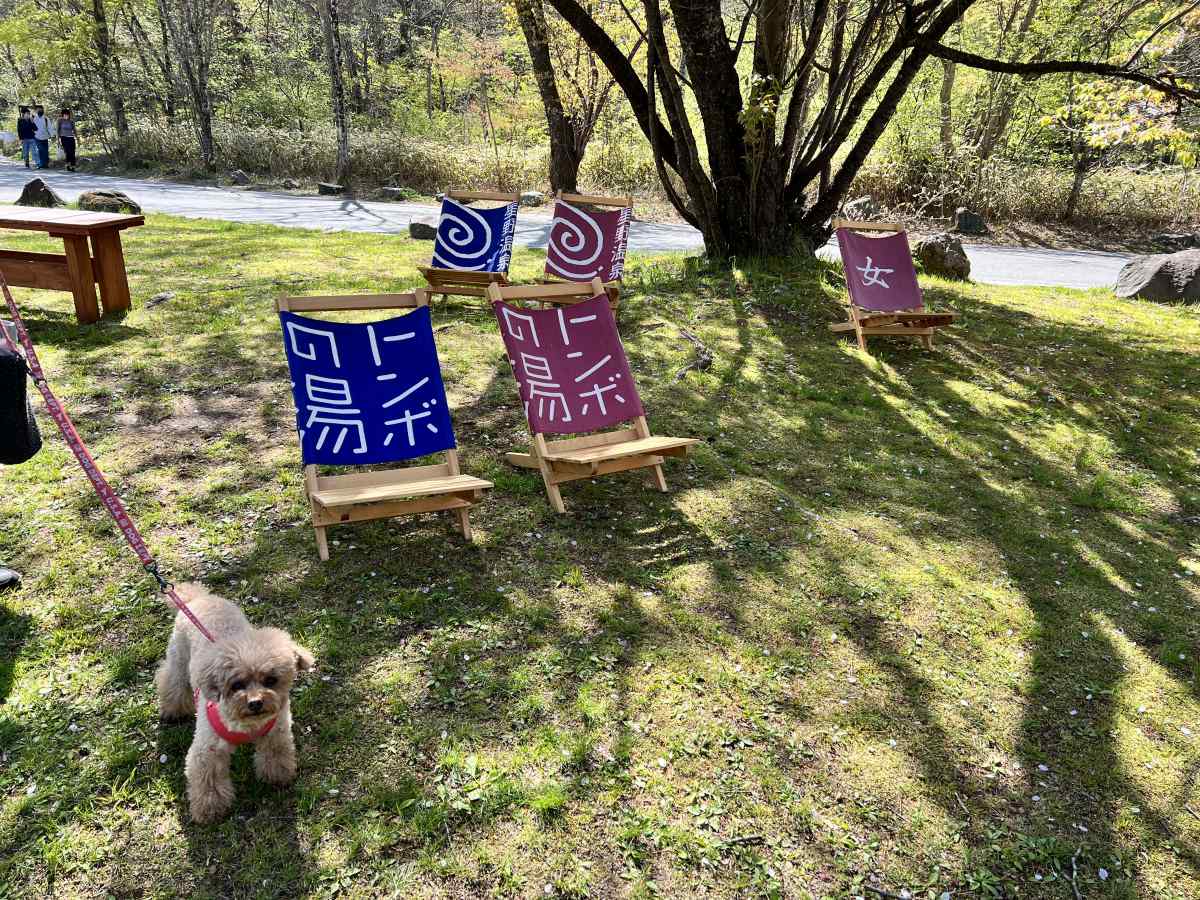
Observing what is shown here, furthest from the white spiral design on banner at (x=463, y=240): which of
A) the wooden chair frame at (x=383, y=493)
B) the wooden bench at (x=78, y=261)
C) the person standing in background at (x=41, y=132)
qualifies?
the person standing in background at (x=41, y=132)

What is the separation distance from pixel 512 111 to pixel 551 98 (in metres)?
8.48

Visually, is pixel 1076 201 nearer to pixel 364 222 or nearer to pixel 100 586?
pixel 364 222

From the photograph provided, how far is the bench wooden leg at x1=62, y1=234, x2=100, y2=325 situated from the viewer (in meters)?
6.21

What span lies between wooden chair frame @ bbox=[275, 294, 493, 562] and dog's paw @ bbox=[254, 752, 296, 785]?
125 centimetres


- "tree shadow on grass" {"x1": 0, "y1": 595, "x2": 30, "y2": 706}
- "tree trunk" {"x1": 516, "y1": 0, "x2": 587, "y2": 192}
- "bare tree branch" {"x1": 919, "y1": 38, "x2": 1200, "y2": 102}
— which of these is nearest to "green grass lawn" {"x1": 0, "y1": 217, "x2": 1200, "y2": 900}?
"tree shadow on grass" {"x1": 0, "y1": 595, "x2": 30, "y2": 706}

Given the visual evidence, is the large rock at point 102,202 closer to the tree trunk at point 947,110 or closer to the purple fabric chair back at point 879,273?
the purple fabric chair back at point 879,273

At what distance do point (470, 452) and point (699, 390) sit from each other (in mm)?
2015

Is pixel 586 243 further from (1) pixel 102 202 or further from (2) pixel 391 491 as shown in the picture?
(1) pixel 102 202

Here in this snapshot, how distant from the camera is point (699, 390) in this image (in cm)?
605

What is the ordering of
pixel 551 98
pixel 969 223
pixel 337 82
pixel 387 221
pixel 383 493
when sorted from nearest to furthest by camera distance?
pixel 383 493, pixel 551 98, pixel 387 221, pixel 969 223, pixel 337 82

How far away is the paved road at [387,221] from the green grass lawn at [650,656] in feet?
20.1

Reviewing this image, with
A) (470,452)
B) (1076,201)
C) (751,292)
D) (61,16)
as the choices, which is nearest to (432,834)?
(470,452)

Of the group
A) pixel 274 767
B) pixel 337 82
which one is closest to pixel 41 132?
pixel 337 82

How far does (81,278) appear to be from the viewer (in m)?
6.29
